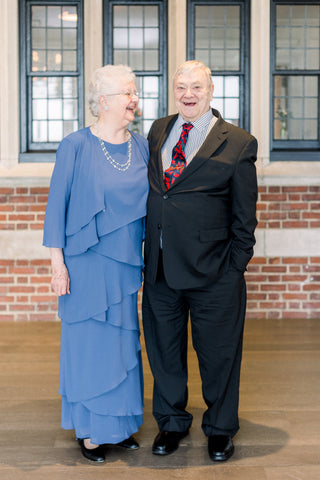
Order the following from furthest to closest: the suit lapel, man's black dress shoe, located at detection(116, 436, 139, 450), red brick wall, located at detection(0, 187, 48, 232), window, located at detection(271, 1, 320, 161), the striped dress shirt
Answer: window, located at detection(271, 1, 320, 161), red brick wall, located at detection(0, 187, 48, 232), man's black dress shoe, located at detection(116, 436, 139, 450), the striped dress shirt, the suit lapel

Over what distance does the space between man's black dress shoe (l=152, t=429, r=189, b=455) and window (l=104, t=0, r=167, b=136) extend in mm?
3619

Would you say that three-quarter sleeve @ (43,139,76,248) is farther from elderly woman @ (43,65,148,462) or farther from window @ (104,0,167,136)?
window @ (104,0,167,136)

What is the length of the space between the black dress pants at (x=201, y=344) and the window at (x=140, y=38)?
10.9 ft

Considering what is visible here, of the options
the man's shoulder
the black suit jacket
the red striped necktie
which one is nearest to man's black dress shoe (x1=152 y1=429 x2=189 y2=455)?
the black suit jacket

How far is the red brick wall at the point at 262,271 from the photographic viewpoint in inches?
219

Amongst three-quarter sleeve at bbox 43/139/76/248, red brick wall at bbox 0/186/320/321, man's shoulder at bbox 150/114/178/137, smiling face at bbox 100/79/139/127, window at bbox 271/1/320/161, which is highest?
window at bbox 271/1/320/161

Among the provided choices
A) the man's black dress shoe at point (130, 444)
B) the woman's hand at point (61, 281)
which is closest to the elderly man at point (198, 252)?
the man's black dress shoe at point (130, 444)

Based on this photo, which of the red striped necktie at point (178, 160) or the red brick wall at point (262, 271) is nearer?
the red striped necktie at point (178, 160)

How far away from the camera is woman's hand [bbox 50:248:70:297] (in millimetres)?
2686

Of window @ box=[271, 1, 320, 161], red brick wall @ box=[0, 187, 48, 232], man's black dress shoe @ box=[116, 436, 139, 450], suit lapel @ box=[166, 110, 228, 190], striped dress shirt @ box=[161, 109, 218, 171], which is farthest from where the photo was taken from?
window @ box=[271, 1, 320, 161]

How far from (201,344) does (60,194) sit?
0.97 meters

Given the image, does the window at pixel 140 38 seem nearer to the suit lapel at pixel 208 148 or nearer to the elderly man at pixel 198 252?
the elderly man at pixel 198 252

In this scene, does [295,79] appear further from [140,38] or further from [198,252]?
[198,252]

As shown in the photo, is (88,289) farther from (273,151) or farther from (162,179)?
(273,151)
